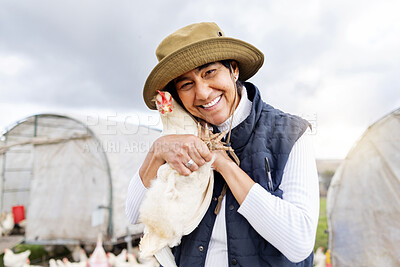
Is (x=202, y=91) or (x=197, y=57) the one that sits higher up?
(x=197, y=57)

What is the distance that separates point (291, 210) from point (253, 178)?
0.24 metres

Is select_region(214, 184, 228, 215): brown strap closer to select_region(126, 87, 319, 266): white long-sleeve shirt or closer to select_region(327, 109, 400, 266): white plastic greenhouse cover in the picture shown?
select_region(126, 87, 319, 266): white long-sleeve shirt

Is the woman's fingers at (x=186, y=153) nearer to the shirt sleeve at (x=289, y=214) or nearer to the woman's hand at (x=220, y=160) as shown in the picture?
the woman's hand at (x=220, y=160)

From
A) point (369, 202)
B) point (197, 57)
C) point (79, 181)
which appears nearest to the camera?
point (197, 57)

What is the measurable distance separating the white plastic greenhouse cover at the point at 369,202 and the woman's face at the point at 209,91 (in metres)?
3.02

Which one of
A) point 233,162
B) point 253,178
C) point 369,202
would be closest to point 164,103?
point 233,162

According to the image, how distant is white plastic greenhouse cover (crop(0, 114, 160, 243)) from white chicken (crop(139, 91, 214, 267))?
5.00m

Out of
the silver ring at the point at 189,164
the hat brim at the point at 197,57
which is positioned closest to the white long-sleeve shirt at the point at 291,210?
the silver ring at the point at 189,164

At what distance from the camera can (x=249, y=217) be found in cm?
121

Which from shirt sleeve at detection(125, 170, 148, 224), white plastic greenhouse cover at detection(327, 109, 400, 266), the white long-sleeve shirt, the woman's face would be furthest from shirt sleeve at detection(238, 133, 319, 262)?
white plastic greenhouse cover at detection(327, 109, 400, 266)

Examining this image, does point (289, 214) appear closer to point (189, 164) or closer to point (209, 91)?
point (189, 164)

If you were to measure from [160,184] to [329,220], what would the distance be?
3.63 meters

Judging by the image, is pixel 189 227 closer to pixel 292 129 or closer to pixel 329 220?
pixel 292 129

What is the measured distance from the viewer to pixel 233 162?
4.35 ft
